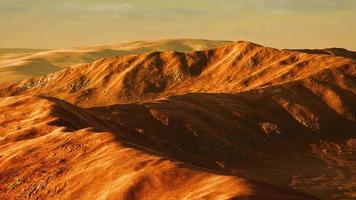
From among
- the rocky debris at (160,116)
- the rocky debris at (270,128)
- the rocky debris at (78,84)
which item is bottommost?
the rocky debris at (78,84)

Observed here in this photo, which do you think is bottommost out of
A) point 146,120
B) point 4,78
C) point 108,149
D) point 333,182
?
point 4,78

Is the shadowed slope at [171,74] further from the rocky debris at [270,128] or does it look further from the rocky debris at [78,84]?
the rocky debris at [270,128]

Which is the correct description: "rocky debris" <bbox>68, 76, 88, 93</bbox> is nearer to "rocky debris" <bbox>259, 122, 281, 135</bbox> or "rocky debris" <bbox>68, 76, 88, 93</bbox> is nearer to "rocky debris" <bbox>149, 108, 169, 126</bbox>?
"rocky debris" <bbox>259, 122, 281, 135</bbox>

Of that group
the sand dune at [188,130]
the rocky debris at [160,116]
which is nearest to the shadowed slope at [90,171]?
the sand dune at [188,130]

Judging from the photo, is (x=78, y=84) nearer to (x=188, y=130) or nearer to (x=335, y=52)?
(x=335, y=52)

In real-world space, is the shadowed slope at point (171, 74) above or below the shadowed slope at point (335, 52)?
below

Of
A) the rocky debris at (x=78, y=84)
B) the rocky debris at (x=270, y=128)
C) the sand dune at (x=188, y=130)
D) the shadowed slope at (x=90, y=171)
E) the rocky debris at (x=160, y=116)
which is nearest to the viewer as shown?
the shadowed slope at (x=90, y=171)

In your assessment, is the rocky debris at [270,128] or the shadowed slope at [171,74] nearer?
the rocky debris at [270,128]

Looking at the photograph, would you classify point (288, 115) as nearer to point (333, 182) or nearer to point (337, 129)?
point (337, 129)

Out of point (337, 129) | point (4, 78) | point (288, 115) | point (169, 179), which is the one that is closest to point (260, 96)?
point (288, 115)
